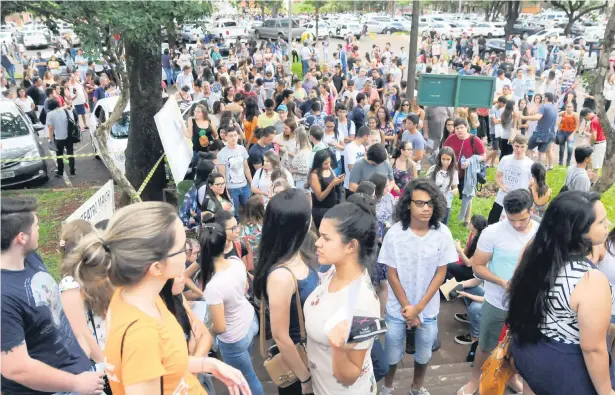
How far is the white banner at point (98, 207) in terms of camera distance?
5082mm

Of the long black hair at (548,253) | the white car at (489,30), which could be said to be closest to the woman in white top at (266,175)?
the long black hair at (548,253)

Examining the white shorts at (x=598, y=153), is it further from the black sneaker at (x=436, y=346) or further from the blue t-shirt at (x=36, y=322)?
the blue t-shirt at (x=36, y=322)

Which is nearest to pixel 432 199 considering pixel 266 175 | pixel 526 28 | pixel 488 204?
pixel 266 175

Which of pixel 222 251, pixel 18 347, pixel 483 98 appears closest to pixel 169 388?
pixel 18 347

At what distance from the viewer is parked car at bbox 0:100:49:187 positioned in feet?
33.7

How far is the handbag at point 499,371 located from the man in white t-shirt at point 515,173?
12.8 feet

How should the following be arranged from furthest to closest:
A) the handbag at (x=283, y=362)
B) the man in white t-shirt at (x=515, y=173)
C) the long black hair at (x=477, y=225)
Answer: the man in white t-shirt at (x=515, y=173)
the long black hair at (x=477, y=225)
the handbag at (x=283, y=362)

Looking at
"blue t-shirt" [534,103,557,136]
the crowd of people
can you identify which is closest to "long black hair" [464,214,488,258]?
A: the crowd of people

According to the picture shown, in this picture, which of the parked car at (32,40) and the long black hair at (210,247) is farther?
the parked car at (32,40)

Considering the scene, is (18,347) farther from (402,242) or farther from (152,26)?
(152,26)

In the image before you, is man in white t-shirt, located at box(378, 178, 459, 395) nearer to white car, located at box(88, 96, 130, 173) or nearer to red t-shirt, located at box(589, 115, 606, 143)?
red t-shirt, located at box(589, 115, 606, 143)

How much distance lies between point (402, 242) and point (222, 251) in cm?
135

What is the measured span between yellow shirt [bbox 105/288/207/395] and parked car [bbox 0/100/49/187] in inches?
367

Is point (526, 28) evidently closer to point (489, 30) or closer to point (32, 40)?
point (489, 30)
